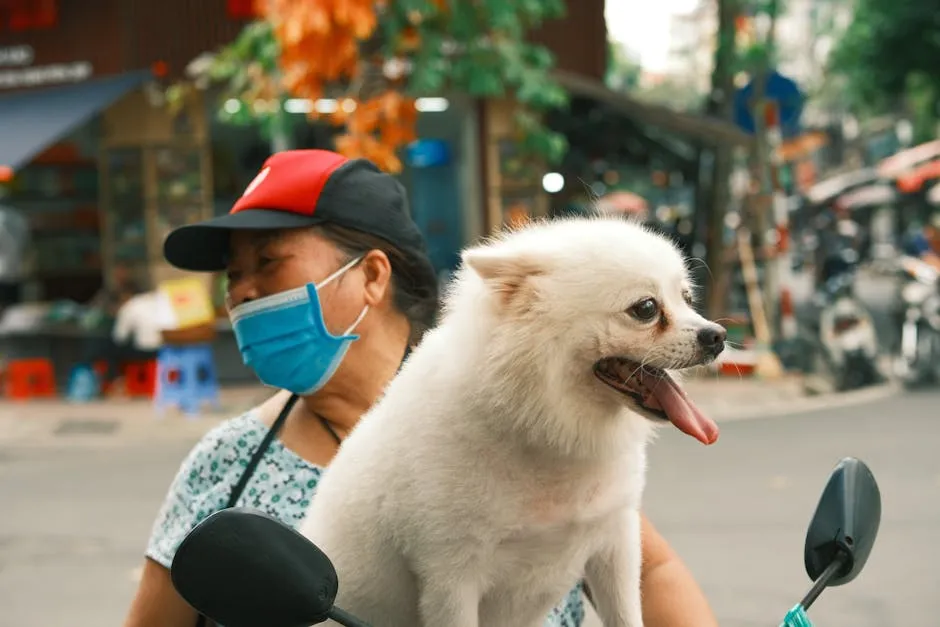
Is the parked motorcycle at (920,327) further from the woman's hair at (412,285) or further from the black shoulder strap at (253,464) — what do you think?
the black shoulder strap at (253,464)

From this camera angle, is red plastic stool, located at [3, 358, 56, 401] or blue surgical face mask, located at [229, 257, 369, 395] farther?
red plastic stool, located at [3, 358, 56, 401]

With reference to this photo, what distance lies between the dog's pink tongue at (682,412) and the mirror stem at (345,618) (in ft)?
1.55

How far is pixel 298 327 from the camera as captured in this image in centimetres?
240

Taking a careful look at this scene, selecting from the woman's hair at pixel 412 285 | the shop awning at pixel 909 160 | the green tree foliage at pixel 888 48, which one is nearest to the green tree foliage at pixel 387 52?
the woman's hair at pixel 412 285

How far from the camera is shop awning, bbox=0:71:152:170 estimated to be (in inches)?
582

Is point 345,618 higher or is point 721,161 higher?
point 345,618

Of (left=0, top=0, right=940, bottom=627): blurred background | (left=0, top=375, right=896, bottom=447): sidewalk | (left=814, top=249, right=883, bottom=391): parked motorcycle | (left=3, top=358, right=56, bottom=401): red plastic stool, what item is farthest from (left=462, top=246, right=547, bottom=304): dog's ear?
(left=3, top=358, right=56, bottom=401): red plastic stool

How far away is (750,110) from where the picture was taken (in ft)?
58.6

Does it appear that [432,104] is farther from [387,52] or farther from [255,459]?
[255,459]

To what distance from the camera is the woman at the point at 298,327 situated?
2307 mm

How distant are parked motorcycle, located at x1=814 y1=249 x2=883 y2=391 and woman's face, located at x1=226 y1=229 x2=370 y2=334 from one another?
13.0 metres

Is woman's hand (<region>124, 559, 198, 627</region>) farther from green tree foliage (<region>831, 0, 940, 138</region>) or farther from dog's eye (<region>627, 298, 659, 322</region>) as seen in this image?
green tree foliage (<region>831, 0, 940, 138</region>)

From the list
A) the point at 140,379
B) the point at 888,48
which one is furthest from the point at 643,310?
the point at 888,48

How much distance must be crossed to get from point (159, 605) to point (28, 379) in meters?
14.6
